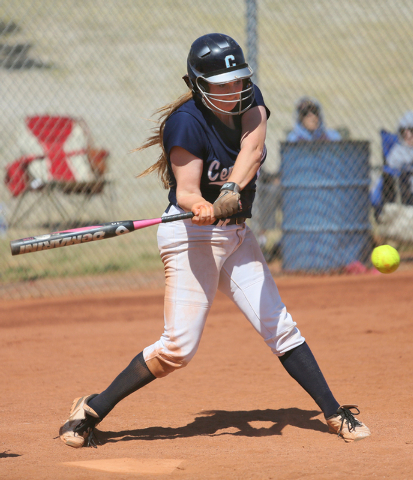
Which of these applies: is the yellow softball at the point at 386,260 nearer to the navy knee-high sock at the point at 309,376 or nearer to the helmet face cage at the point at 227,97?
the navy knee-high sock at the point at 309,376

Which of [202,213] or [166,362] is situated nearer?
[202,213]

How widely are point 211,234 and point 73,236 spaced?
0.65m

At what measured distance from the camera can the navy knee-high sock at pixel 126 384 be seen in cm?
Result: 304

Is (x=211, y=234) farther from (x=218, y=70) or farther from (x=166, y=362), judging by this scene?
(x=218, y=70)

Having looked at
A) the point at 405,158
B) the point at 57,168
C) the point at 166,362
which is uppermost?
the point at 166,362

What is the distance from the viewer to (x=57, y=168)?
9.18m

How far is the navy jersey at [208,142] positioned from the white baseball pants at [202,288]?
0.53 ft

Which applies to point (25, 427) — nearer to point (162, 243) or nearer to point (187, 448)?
point (187, 448)

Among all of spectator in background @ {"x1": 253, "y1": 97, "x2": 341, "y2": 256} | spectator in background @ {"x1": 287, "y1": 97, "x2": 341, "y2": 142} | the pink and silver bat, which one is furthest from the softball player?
spectator in background @ {"x1": 287, "y1": 97, "x2": 341, "y2": 142}

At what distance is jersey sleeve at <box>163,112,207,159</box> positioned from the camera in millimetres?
2766

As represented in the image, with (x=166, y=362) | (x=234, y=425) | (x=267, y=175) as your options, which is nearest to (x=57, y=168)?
(x=267, y=175)

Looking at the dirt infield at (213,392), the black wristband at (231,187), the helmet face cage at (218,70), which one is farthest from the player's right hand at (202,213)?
the dirt infield at (213,392)

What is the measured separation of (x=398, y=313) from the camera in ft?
19.0

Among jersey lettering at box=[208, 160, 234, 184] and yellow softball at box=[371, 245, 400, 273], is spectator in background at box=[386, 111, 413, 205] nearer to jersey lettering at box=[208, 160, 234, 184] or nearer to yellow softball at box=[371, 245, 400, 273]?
yellow softball at box=[371, 245, 400, 273]
